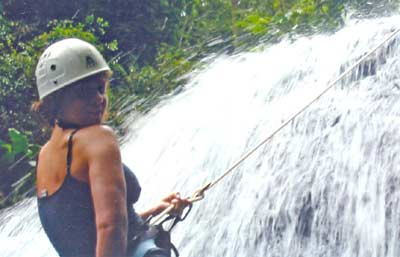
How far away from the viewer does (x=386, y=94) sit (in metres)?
5.52

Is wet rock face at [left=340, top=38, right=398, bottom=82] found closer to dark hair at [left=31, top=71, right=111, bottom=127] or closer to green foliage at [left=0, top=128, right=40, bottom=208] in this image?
green foliage at [left=0, top=128, right=40, bottom=208]

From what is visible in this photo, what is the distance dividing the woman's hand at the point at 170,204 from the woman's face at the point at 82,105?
0.44m

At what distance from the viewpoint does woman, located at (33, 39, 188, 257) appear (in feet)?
8.14

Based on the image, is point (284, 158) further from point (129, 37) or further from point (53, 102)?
point (129, 37)

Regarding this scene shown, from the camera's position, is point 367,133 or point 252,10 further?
point 252,10

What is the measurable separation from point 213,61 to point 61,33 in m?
1.44

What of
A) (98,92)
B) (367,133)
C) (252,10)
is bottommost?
(252,10)

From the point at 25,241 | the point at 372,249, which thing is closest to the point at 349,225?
the point at 372,249

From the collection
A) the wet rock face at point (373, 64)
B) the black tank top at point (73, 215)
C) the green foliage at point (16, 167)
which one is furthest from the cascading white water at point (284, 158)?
the black tank top at point (73, 215)

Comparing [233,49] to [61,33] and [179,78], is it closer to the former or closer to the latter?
[179,78]

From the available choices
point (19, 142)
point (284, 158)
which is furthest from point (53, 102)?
point (19, 142)

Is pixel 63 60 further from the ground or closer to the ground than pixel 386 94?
further from the ground

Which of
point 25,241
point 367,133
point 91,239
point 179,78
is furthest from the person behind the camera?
point 179,78

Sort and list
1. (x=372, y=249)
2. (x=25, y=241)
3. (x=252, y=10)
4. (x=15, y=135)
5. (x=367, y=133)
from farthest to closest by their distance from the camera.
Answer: (x=252, y=10), (x=15, y=135), (x=25, y=241), (x=367, y=133), (x=372, y=249)
